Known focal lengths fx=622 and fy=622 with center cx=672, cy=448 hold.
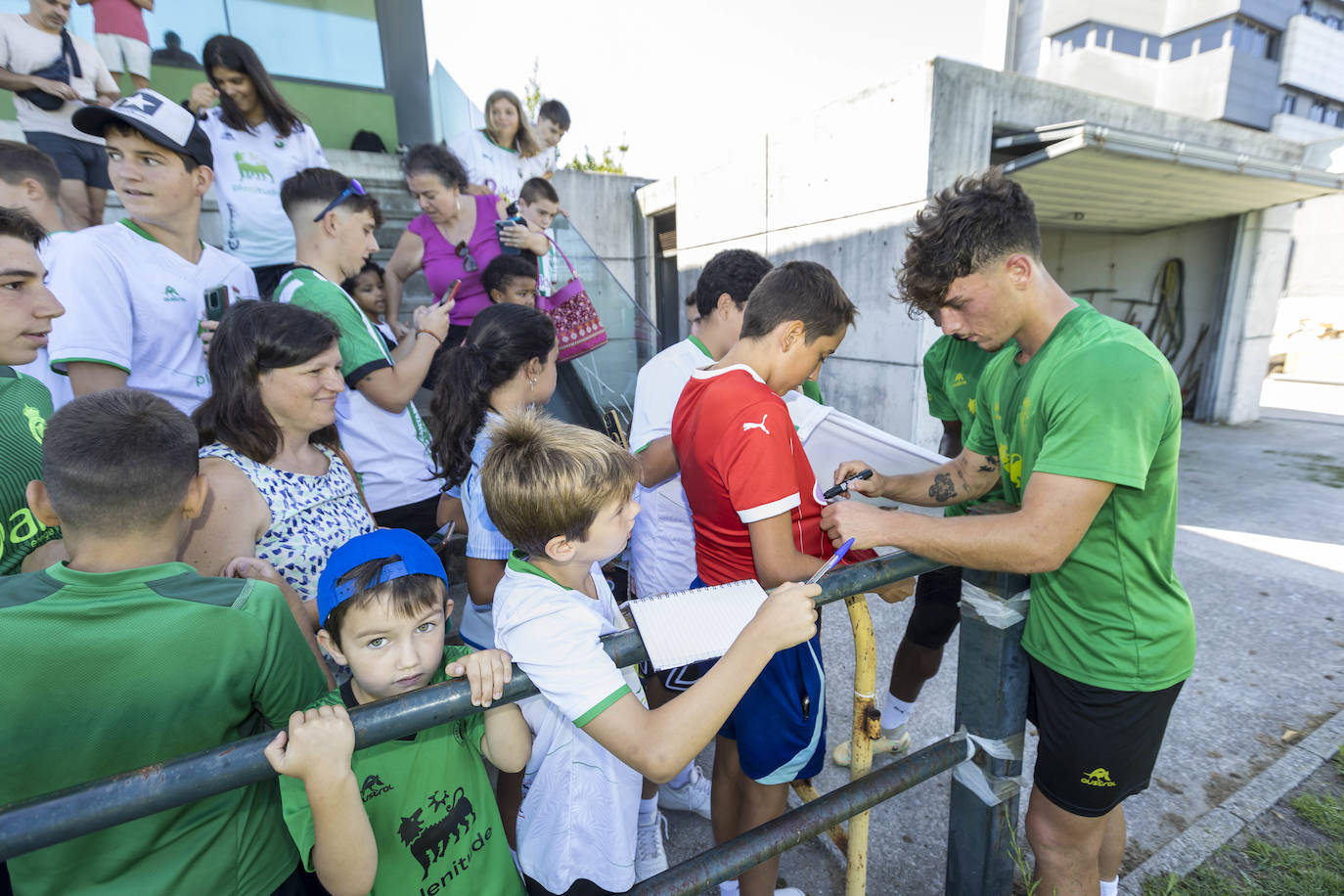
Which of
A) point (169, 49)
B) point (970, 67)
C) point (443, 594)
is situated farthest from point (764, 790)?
point (169, 49)

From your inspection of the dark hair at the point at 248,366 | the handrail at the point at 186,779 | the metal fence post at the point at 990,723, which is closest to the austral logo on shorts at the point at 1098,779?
the metal fence post at the point at 990,723

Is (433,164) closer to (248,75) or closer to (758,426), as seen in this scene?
(248,75)

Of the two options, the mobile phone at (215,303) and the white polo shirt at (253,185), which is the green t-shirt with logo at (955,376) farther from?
the white polo shirt at (253,185)

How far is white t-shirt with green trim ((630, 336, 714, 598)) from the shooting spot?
2.50 meters

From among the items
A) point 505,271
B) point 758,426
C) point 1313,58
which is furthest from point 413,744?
point 1313,58

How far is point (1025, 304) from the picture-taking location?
68.3 inches

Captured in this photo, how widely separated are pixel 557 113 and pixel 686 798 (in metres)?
5.62

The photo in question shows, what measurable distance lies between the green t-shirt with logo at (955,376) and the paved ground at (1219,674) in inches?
49.4

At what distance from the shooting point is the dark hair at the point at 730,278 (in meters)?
2.67

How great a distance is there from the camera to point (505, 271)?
3.49m

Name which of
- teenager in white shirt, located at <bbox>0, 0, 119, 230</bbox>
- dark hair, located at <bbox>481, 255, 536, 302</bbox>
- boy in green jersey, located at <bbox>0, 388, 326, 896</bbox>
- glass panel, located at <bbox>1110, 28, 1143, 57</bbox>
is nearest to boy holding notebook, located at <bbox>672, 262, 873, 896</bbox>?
boy in green jersey, located at <bbox>0, 388, 326, 896</bbox>

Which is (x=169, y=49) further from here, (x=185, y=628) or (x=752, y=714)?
(x=752, y=714)

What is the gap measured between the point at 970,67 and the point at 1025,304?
5.40 m

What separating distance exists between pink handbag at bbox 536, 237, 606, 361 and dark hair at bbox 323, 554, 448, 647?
2.88m
